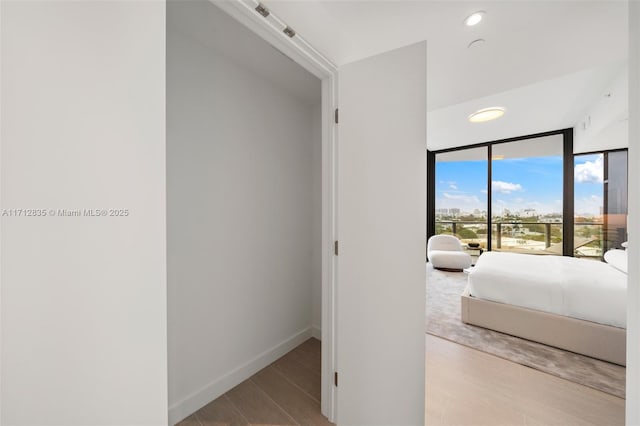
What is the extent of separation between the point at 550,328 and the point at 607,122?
8.55 feet

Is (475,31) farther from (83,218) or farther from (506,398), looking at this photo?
(506,398)

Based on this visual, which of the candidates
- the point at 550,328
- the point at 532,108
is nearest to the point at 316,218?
the point at 550,328

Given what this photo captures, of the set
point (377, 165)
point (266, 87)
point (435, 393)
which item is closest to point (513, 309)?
point (435, 393)

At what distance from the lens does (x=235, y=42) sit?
5.49 feet

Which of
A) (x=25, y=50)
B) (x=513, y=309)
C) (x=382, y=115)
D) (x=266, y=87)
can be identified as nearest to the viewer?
(x=25, y=50)

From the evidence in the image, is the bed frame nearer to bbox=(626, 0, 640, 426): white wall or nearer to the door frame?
bbox=(626, 0, 640, 426): white wall

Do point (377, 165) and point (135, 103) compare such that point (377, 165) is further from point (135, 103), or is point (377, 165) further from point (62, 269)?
point (62, 269)

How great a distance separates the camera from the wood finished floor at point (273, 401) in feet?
5.12

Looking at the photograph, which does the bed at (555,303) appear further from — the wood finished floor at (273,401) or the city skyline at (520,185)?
the city skyline at (520,185)

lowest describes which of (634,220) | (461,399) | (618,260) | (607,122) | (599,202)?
(461,399)

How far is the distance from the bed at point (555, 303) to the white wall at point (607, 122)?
63.2 inches

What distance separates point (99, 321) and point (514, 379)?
8.89 ft

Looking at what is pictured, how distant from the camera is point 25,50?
0.49 meters

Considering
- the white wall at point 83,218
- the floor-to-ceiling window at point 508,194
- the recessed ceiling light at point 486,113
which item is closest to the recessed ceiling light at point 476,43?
the white wall at point 83,218
